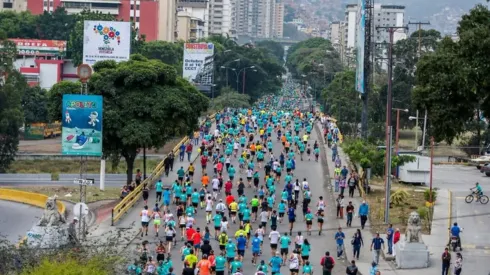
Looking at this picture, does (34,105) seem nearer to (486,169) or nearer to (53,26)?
(53,26)

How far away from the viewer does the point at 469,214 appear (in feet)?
141

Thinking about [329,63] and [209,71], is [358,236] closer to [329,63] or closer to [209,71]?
[209,71]

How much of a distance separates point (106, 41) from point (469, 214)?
35.6 meters

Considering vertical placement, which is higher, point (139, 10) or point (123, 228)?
point (139, 10)

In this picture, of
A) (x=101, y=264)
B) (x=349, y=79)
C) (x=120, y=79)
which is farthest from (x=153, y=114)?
(x=349, y=79)

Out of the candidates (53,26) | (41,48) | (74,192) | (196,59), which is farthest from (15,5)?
(74,192)

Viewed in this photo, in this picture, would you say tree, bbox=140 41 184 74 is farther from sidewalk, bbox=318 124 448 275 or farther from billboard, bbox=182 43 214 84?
sidewalk, bbox=318 124 448 275

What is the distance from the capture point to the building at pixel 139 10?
5876 inches

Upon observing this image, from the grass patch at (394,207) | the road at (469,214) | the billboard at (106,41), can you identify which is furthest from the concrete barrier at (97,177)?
the road at (469,214)

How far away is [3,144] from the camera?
7088 centimetres

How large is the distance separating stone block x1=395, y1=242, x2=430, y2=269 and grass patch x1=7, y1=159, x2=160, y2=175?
120 ft

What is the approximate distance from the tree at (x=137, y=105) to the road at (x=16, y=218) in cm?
449

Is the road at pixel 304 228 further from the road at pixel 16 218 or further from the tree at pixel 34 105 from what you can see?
the tree at pixel 34 105

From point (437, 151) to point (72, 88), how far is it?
143 feet
